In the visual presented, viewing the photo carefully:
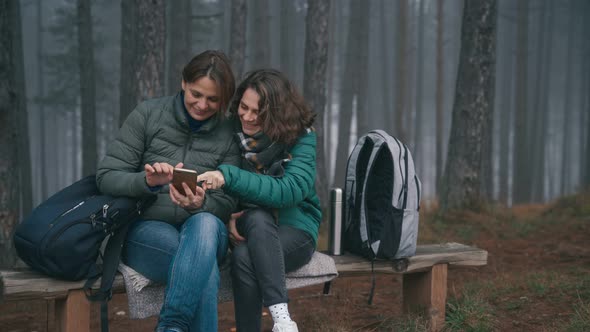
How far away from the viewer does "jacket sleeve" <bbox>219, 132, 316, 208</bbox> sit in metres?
3.21

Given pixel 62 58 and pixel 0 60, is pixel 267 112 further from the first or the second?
pixel 62 58

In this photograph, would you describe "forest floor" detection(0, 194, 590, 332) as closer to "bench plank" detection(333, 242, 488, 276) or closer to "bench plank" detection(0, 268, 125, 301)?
"bench plank" detection(333, 242, 488, 276)

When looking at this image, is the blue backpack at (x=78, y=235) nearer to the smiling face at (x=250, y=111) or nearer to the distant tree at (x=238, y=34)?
the smiling face at (x=250, y=111)

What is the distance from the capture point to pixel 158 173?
3096 mm

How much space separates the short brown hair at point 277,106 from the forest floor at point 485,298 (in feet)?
4.52

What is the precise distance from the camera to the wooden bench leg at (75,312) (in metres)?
3.09

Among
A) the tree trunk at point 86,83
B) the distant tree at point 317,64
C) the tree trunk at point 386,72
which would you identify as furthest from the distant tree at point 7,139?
the tree trunk at point 386,72

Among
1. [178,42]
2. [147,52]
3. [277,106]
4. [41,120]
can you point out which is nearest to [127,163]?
[277,106]

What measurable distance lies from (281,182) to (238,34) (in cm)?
843

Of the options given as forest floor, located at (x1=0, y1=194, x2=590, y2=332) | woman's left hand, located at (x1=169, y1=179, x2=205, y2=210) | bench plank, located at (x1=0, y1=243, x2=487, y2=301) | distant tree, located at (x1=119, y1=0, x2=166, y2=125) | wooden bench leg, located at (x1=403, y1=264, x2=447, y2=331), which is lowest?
forest floor, located at (x1=0, y1=194, x2=590, y2=332)

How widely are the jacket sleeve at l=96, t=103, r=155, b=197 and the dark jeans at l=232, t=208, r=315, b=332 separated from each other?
0.63m

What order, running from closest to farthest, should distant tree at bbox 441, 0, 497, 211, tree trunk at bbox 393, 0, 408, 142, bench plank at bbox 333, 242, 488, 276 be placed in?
bench plank at bbox 333, 242, 488, 276 → distant tree at bbox 441, 0, 497, 211 → tree trunk at bbox 393, 0, 408, 142

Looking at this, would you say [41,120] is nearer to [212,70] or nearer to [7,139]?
[7,139]

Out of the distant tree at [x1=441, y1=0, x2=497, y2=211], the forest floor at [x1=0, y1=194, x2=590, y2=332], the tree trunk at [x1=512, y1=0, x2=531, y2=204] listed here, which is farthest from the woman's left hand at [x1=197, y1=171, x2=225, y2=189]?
the tree trunk at [x1=512, y1=0, x2=531, y2=204]
